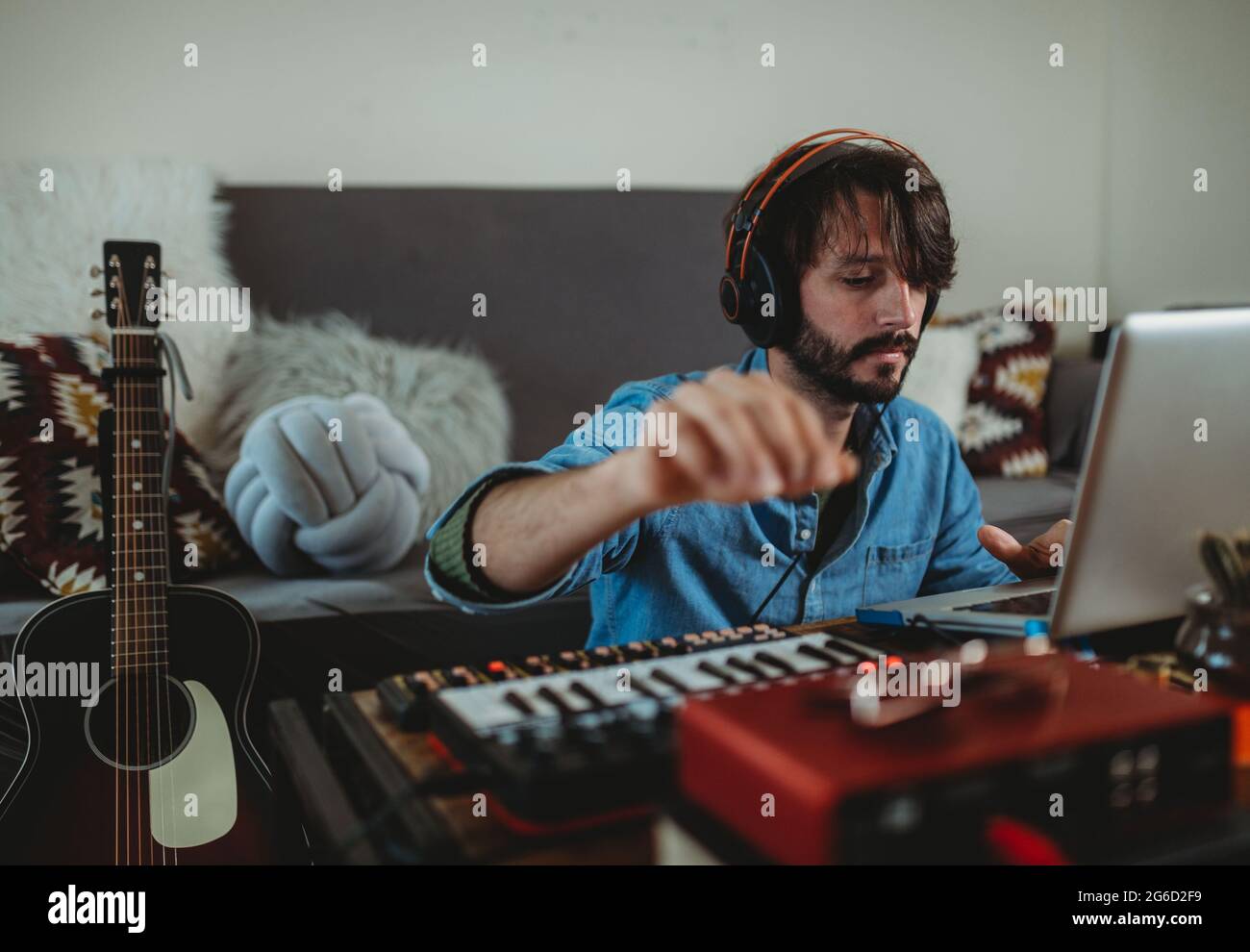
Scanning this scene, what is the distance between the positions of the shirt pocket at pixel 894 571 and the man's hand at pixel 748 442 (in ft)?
2.14

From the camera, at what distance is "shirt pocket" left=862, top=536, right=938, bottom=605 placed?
1133 millimetres

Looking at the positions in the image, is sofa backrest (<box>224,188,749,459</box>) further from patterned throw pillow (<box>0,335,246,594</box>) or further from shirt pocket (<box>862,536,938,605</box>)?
shirt pocket (<box>862,536,938,605</box>)

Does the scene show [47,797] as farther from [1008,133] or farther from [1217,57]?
[1217,57]

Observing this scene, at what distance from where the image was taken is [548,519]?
0.70m

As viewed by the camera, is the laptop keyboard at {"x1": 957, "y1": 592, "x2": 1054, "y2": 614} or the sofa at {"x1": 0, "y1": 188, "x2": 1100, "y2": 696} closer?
the laptop keyboard at {"x1": 957, "y1": 592, "x2": 1054, "y2": 614}

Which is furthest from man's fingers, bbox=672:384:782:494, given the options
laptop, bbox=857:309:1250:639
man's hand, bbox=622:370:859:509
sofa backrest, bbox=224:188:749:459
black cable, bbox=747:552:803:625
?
sofa backrest, bbox=224:188:749:459

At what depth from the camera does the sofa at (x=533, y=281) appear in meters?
1.92

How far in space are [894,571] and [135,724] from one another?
2.94 feet

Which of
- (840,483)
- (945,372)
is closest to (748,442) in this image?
(840,483)

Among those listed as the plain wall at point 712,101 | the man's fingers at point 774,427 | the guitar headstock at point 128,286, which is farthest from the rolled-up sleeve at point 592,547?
the plain wall at point 712,101

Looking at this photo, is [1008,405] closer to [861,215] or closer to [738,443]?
[861,215]

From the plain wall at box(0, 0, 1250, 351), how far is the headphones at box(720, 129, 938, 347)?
48.5 inches

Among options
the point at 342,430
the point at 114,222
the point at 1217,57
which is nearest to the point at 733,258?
the point at 342,430
